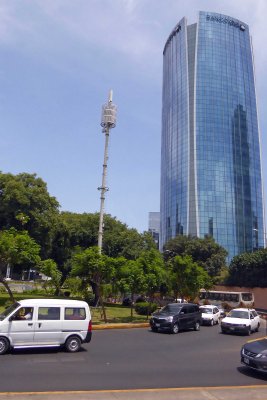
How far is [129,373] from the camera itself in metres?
→ 11.8

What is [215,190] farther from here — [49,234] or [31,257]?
[31,257]

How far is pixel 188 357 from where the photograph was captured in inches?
593

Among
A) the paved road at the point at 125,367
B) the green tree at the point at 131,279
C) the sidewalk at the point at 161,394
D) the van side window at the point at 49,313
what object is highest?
the green tree at the point at 131,279

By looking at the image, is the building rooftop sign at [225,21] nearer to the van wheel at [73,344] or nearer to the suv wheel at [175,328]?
the suv wheel at [175,328]

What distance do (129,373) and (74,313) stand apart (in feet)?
12.6

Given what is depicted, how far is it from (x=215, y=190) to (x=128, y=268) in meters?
100

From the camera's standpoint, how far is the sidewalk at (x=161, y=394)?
897 cm

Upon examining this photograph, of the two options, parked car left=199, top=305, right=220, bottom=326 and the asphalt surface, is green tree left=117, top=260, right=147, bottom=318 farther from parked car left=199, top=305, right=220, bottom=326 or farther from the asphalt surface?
the asphalt surface

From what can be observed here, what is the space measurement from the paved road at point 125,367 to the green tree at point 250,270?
3886cm

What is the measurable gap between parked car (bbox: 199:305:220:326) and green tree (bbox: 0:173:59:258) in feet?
54.7

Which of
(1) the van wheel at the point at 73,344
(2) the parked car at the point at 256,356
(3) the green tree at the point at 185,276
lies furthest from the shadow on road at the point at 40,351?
(3) the green tree at the point at 185,276

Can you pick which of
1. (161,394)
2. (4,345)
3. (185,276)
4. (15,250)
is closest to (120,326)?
(15,250)

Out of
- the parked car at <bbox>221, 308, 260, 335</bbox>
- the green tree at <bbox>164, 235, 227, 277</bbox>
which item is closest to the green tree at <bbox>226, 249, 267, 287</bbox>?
the green tree at <bbox>164, 235, 227, 277</bbox>

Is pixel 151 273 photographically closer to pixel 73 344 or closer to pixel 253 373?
pixel 73 344
